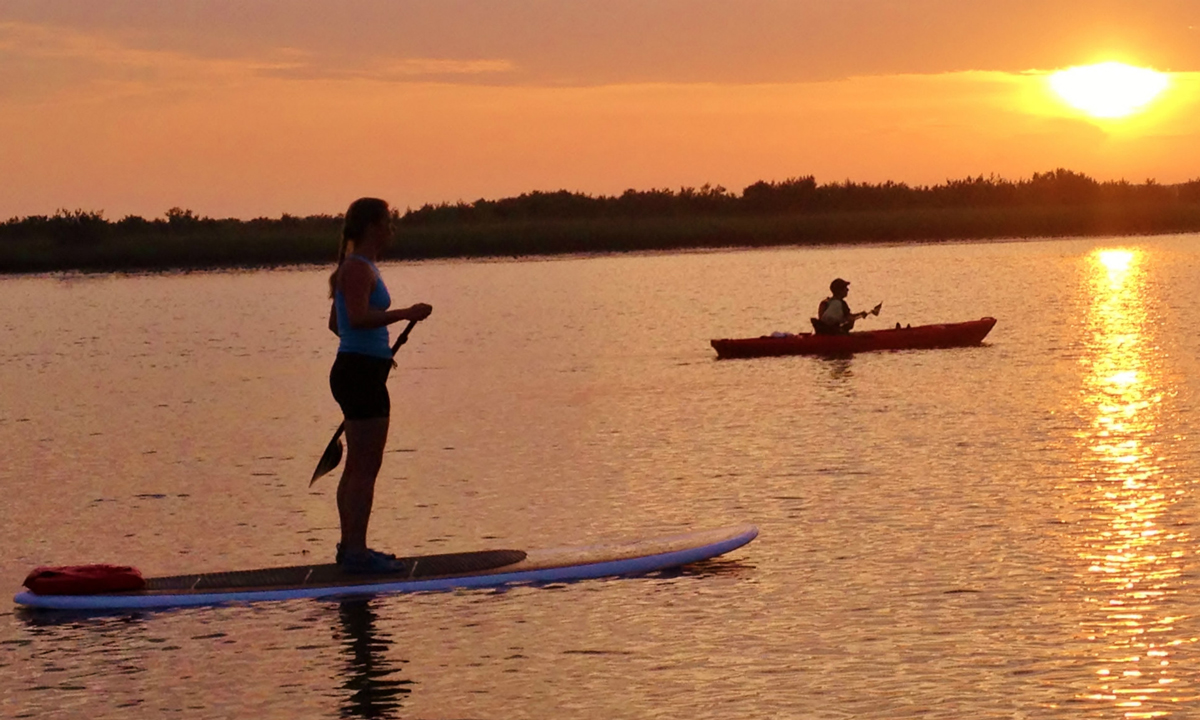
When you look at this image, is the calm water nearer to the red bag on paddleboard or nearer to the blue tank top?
the red bag on paddleboard

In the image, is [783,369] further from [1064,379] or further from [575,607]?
[575,607]

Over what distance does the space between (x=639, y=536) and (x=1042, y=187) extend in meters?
73.0

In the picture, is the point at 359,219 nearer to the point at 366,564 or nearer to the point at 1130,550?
the point at 366,564

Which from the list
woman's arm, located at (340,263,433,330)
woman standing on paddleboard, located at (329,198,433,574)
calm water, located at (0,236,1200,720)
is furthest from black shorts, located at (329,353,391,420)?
calm water, located at (0,236,1200,720)

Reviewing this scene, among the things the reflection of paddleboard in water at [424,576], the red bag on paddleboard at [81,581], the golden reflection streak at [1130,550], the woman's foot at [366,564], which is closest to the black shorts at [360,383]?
the woman's foot at [366,564]

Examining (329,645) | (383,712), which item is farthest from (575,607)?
(383,712)

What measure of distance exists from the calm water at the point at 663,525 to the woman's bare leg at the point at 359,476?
17.9 inches

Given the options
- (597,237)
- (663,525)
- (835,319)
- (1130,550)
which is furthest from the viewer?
(597,237)

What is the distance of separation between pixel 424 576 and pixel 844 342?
16.2 metres

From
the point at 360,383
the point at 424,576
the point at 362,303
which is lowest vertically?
the point at 424,576

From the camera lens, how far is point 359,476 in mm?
10500

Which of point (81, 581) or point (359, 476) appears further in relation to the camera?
point (81, 581)

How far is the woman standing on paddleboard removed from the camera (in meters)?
10.1

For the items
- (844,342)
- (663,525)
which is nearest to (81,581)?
(663,525)
